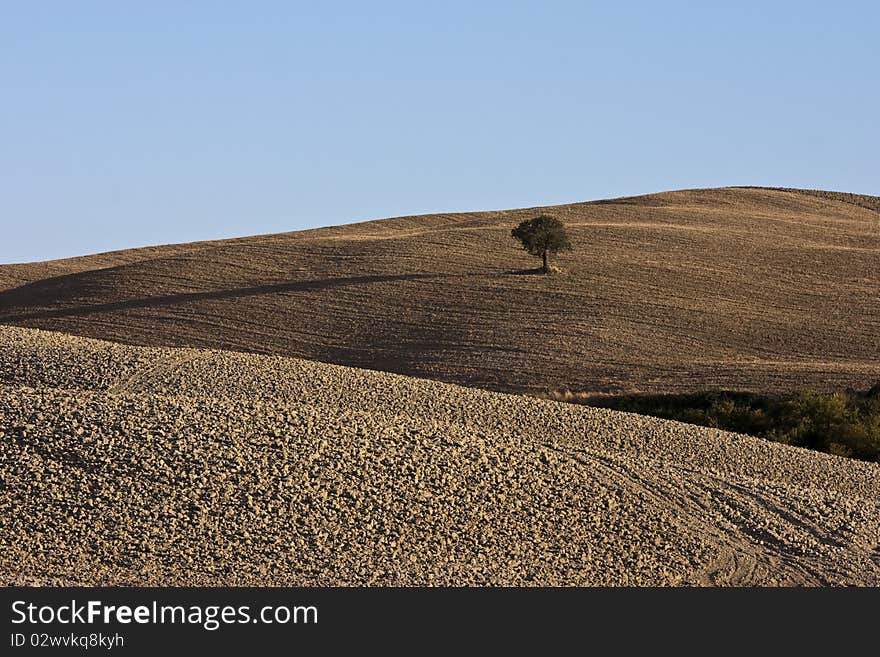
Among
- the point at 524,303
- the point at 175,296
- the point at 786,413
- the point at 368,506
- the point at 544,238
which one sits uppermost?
the point at 544,238

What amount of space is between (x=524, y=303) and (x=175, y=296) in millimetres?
16108

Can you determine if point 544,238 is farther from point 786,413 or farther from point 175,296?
point 786,413

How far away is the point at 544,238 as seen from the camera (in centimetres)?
5900

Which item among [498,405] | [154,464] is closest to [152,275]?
[498,405]

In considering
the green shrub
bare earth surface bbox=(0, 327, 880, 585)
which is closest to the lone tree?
the green shrub

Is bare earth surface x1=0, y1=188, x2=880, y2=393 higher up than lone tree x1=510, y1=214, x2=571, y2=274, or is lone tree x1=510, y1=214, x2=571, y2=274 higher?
lone tree x1=510, y1=214, x2=571, y2=274

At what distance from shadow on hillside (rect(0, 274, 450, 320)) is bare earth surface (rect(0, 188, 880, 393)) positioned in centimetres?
16

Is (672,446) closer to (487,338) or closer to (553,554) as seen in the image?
(553,554)

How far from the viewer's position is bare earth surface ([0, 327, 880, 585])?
1480cm

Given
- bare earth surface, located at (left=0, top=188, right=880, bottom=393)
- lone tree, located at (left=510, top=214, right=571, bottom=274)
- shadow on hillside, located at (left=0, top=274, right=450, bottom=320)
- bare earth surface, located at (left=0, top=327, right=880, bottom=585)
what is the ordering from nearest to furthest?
1. bare earth surface, located at (left=0, top=327, right=880, bottom=585)
2. bare earth surface, located at (left=0, top=188, right=880, bottom=393)
3. shadow on hillside, located at (left=0, top=274, right=450, bottom=320)
4. lone tree, located at (left=510, top=214, right=571, bottom=274)

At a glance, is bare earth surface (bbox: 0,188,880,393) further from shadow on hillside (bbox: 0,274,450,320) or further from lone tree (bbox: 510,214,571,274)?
lone tree (bbox: 510,214,571,274)

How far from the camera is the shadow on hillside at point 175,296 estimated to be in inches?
2201

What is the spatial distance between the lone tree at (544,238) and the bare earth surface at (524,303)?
110cm

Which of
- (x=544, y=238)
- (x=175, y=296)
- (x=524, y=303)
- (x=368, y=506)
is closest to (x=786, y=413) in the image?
(x=368, y=506)
